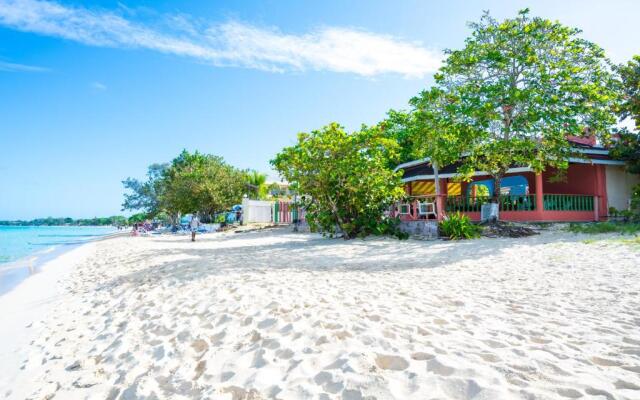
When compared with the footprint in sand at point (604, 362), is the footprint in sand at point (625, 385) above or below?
above

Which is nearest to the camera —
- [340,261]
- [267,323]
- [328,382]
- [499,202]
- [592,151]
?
[328,382]

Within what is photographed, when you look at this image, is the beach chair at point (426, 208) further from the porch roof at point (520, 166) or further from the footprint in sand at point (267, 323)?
the footprint in sand at point (267, 323)

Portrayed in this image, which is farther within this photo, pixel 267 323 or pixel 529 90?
pixel 529 90

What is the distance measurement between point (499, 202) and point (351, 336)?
13.5 meters

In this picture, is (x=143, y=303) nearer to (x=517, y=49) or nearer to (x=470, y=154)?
(x=470, y=154)

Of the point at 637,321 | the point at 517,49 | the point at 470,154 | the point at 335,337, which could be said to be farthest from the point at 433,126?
the point at 335,337

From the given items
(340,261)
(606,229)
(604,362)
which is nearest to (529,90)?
(606,229)

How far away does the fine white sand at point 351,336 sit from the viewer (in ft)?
7.93

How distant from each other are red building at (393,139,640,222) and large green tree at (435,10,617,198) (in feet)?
7.63

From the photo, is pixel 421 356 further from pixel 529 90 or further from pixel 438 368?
pixel 529 90

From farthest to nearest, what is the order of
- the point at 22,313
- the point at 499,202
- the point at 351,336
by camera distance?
1. the point at 499,202
2. the point at 22,313
3. the point at 351,336

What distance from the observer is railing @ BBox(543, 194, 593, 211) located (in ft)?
47.6

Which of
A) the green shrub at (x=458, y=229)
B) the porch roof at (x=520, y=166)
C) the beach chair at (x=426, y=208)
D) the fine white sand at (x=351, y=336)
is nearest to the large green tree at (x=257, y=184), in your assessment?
the porch roof at (x=520, y=166)

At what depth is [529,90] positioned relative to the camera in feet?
37.7
